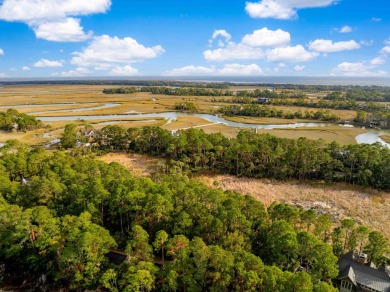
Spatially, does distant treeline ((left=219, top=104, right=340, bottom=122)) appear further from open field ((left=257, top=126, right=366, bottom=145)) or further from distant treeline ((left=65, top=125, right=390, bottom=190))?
distant treeline ((left=65, top=125, right=390, bottom=190))

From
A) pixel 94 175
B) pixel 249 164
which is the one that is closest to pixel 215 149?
pixel 249 164

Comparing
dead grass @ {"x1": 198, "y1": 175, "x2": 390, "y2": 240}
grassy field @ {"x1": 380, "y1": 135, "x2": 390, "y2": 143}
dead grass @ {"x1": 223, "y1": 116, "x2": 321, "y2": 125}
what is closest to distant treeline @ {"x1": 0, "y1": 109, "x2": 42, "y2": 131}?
dead grass @ {"x1": 198, "y1": 175, "x2": 390, "y2": 240}

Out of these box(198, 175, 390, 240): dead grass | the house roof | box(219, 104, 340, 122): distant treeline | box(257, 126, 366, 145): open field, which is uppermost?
box(219, 104, 340, 122): distant treeline

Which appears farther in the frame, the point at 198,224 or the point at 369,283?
the point at 198,224

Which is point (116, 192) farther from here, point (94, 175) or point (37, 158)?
point (37, 158)

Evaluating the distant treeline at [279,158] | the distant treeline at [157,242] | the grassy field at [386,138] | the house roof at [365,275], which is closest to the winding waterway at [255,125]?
the grassy field at [386,138]

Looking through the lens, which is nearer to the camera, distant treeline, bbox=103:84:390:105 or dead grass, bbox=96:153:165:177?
dead grass, bbox=96:153:165:177

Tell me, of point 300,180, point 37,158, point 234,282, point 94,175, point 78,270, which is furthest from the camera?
point 300,180

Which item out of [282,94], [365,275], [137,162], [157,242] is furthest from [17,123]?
[282,94]
